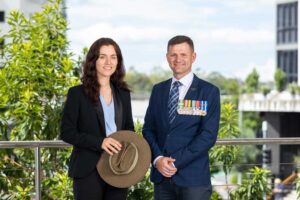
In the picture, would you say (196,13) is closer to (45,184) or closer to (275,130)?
(275,130)

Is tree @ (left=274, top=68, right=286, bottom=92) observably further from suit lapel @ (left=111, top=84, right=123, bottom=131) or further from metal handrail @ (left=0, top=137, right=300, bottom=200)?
suit lapel @ (left=111, top=84, right=123, bottom=131)

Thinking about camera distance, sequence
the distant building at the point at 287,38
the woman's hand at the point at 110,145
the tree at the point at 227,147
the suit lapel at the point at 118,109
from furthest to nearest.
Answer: the distant building at the point at 287,38 → the tree at the point at 227,147 → the suit lapel at the point at 118,109 → the woman's hand at the point at 110,145

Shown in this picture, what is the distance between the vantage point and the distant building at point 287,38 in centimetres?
3650

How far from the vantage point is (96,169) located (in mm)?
3277

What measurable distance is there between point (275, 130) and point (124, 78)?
107 feet

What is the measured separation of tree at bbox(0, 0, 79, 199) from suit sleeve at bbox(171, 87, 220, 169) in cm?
267

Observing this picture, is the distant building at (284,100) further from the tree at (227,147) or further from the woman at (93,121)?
the woman at (93,121)

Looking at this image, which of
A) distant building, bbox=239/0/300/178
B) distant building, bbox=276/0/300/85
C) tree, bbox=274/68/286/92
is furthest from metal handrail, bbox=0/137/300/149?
distant building, bbox=276/0/300/85

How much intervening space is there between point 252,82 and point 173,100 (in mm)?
40115

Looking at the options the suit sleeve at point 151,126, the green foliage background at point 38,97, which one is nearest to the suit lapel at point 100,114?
the suit sleeve at point 151,126

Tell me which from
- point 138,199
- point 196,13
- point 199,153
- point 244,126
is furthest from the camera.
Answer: point 196,13

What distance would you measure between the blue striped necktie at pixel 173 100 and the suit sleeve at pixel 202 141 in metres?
0.15

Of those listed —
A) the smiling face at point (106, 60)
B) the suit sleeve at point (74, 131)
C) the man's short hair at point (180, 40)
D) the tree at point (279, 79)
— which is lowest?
the suit sleeve at point (74, 131)

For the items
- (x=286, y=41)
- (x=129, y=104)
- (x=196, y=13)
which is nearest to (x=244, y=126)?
(x=286, y=41)
